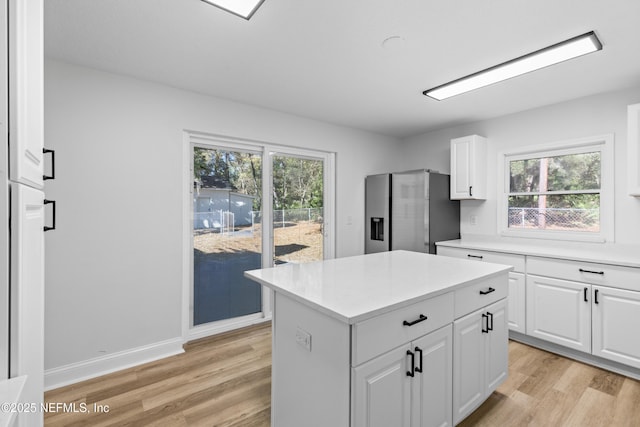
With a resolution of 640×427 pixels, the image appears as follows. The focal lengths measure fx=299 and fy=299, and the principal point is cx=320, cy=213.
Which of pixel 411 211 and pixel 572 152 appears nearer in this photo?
pixel 572 152

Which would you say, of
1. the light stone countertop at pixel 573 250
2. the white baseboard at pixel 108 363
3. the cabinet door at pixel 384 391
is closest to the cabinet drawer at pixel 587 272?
the light stone countertop at pixel 573 250

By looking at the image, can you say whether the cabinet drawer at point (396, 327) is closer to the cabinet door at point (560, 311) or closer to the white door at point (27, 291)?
the white door at point (27, 291)

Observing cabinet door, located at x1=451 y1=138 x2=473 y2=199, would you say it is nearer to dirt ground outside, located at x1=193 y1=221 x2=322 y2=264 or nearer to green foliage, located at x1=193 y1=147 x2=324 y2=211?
green foliage, located at x1=193 y1=147 x2=324 y2=211

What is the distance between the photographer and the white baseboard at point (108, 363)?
218 centimetres

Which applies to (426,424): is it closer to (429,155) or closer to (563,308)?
(563,308)

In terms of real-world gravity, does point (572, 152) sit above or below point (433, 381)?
above

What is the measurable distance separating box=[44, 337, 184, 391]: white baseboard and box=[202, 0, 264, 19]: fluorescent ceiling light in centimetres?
261

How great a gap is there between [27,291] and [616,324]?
3519 mm

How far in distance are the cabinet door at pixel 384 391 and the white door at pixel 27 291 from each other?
3.28 ft

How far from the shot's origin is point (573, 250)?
2932 mm

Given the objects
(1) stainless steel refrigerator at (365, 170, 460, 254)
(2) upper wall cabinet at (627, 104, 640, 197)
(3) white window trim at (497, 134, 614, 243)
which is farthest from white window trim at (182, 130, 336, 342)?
(2) upper wall cabinet at (627, 104, 640, 197)

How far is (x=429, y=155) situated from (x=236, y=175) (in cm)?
276

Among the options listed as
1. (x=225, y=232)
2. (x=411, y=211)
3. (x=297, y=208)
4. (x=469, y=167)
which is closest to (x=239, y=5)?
(x=225, y=232)

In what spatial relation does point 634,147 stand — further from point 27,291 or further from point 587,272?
point 27,291
